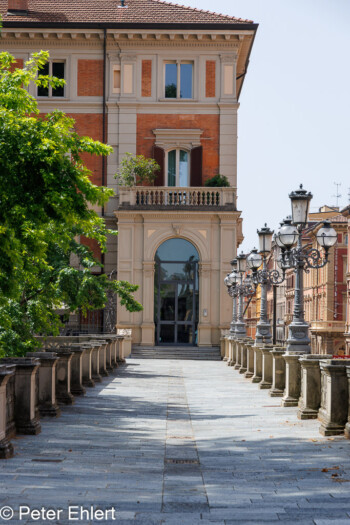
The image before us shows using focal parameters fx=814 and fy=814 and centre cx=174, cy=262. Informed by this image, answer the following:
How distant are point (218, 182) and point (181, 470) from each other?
31.7 meters

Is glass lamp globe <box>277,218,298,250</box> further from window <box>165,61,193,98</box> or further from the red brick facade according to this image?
window <box>165,61,193,98</box>

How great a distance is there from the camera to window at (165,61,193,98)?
141 ft

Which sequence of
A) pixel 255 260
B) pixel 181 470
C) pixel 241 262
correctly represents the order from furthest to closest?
pixel 241 262 < pixel 255 260 < pixel 181 470

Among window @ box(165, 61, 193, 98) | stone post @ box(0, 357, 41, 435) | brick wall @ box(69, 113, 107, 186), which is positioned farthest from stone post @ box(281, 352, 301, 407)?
window @ box(165, 61, 193, 98)

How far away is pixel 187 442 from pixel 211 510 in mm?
4309

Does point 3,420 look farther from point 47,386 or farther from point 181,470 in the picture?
point 47,386

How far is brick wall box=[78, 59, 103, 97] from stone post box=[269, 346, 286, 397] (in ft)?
90.9

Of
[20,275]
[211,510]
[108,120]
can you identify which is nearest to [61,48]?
[108,120]

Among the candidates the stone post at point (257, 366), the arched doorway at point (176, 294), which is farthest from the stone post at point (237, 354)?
the arched doorway at point (176, 294)

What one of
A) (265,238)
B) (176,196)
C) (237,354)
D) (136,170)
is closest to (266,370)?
(265,238)

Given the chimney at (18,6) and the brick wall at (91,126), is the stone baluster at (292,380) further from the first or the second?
the chimney at (18,6)

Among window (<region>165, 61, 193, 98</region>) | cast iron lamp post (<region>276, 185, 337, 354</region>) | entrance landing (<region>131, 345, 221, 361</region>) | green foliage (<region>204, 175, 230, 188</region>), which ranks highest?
window (<region>165, 61, 193, 98</region>)

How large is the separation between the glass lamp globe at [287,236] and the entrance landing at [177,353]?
2101cm

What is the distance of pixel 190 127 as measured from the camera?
4272 cm
